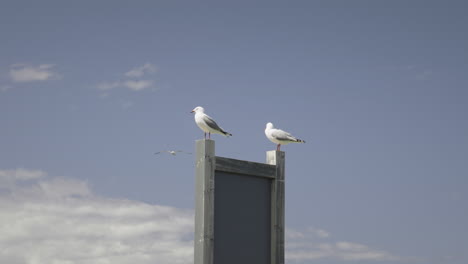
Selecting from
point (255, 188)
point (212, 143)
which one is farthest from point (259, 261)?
point (212, 143)

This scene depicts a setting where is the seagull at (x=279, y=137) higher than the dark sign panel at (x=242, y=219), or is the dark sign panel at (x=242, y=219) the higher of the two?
the seagull at (x=279, y=137)

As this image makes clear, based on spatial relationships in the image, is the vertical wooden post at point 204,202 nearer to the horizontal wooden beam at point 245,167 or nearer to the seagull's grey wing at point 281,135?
the horizontal wooden beam at point 245,167

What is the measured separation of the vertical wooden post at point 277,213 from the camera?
1196 centimetres

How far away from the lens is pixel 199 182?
11.0 m

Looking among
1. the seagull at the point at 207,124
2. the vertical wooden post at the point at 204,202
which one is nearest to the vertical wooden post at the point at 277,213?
the seagull at the point at 207,124

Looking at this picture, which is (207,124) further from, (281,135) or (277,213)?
(277,213)

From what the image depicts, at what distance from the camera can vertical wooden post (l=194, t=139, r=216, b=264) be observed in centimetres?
1072

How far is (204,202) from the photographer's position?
35.4ft

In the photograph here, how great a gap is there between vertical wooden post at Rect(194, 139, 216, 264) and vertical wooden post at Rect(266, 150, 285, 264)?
63.4 inches

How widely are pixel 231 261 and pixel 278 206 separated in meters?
1.49

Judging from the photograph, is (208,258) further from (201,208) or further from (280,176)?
(280,176)

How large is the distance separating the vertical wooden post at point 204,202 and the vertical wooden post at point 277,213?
161cm

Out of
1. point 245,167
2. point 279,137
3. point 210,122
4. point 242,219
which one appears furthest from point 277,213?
point 210,122

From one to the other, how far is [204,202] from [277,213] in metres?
1.85
